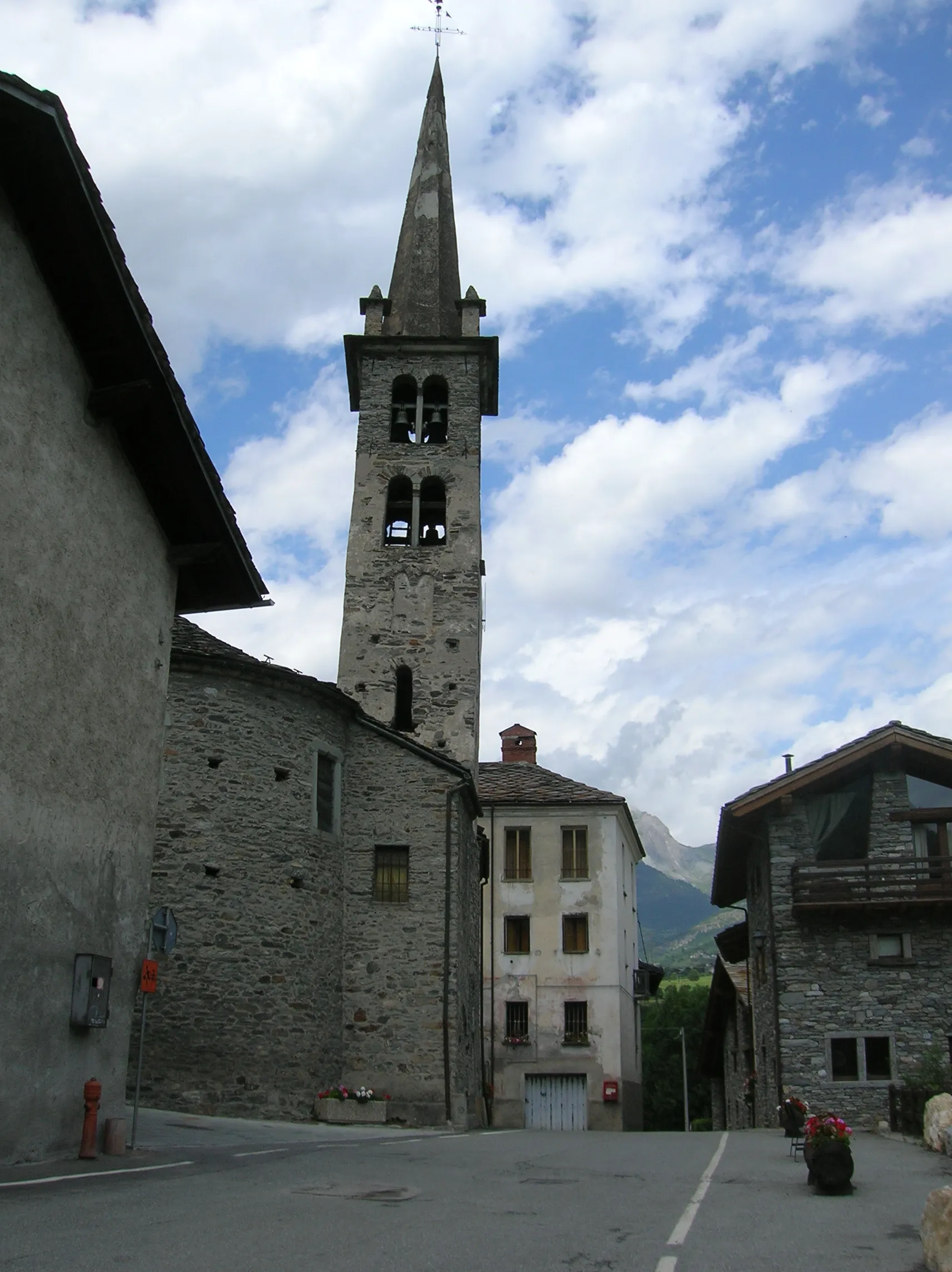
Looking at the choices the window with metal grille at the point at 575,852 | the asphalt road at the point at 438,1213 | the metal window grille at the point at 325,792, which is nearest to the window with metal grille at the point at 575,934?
the window with metal grille at the point at 575,852

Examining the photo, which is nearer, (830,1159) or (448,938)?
(830,1159)

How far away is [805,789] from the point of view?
83.5 feet

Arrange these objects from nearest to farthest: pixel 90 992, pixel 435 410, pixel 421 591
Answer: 1. pixel 90 992
2. pixel 421 591
3. pixel 435 410

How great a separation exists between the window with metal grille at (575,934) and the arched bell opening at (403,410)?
14.8 m

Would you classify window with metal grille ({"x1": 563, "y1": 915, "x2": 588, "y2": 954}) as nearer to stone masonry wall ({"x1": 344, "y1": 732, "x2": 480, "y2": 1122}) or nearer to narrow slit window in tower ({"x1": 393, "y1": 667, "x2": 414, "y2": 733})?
narrow slit window in tower ({"x1": 393, "y1": 667, "x2": 414, "y2": 733})

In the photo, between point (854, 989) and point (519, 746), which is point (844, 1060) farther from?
point (519, 746)

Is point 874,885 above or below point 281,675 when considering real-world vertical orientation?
below

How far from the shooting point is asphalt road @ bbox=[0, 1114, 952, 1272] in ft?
21.2

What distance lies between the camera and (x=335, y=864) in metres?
22.7

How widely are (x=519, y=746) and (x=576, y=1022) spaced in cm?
1152

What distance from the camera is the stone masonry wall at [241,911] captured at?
19531mm

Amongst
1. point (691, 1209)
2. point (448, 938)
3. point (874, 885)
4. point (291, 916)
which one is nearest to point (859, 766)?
point (874, 885)

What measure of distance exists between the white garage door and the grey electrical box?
23864 millimetres

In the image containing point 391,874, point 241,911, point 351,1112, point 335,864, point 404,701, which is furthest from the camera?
point 404,701
